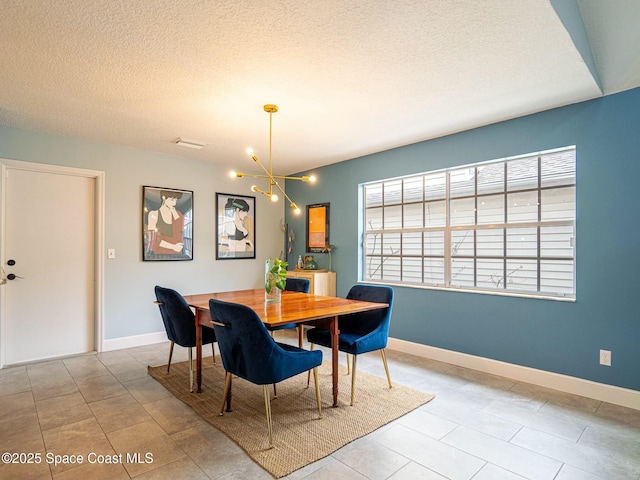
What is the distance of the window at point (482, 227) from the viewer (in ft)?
10.4

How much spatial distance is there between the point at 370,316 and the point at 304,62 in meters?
2.13

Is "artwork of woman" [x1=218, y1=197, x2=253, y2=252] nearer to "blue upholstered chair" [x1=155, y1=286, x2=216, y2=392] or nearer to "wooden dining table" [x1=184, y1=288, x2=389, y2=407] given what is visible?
"wooden dining table" [x1=184, y1=288, x2=389, y2=407]

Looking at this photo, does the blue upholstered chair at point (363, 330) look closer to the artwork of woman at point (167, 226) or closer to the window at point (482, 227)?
the window at point (482, 227)

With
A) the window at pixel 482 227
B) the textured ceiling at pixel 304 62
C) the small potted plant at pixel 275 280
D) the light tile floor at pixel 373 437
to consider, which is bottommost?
the light tile floor at pixel 373 437

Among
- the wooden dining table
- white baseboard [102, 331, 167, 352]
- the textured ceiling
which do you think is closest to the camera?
the textured ceiling

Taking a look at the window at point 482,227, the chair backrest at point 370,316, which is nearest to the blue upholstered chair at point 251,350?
the chair backrest at point 370,316

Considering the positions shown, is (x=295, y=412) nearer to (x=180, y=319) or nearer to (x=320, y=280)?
(x=180, y=319)

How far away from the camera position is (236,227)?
5391 mm

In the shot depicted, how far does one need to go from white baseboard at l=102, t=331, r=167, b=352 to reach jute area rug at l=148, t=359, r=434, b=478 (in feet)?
3.62

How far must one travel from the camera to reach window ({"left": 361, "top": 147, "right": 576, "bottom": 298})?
3.17 metres

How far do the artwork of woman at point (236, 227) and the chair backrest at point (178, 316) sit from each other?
219 cm

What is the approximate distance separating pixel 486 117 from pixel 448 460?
9.32ft

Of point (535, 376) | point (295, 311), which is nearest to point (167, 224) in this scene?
point (295, 311)

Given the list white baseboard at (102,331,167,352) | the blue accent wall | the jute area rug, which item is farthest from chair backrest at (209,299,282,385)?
white baseboard at (102,331,167,352)
